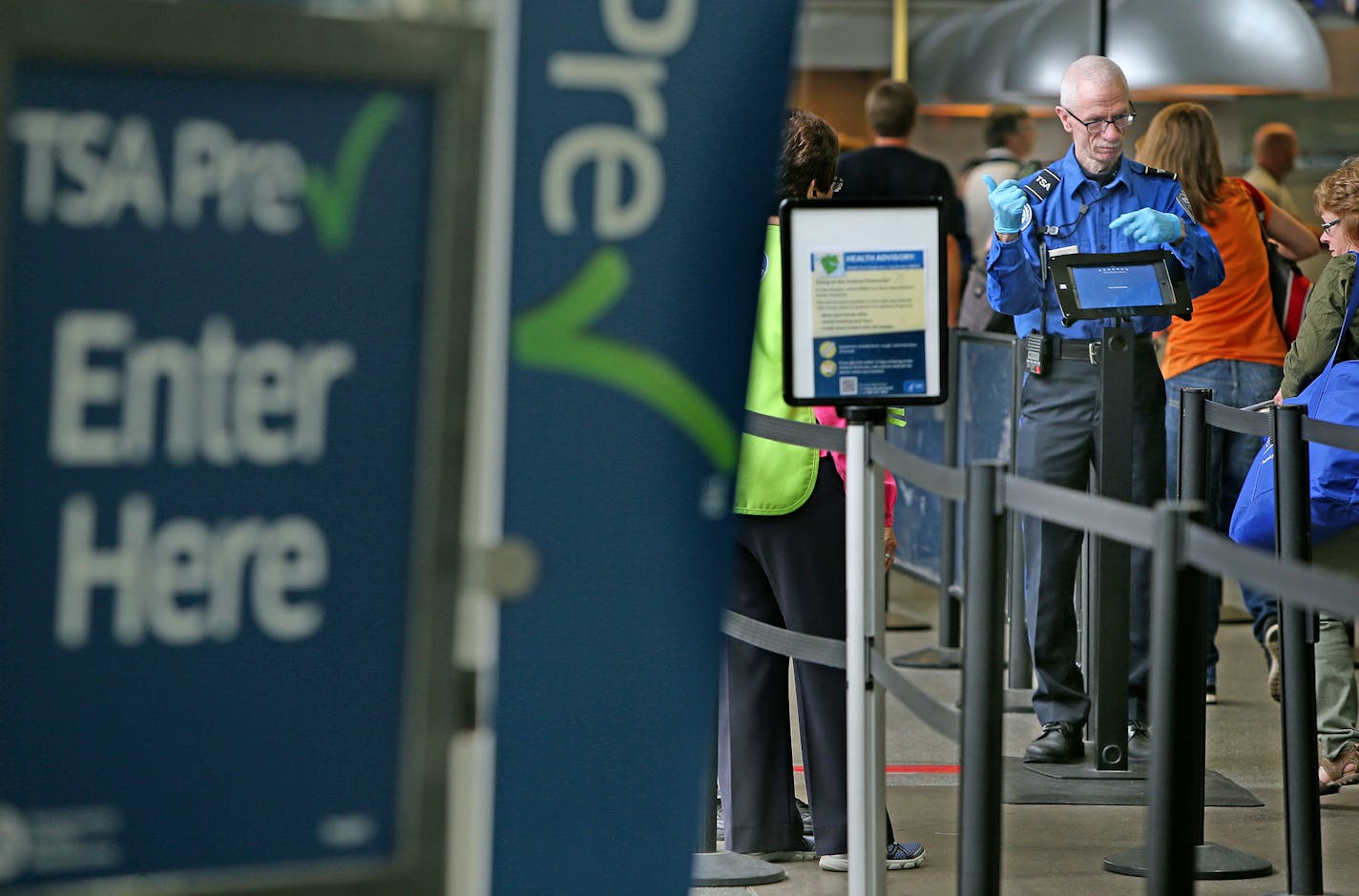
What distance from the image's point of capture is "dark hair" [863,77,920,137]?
8164 millimetres

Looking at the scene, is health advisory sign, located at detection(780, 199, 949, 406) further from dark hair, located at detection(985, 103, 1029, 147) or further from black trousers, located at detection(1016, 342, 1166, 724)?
dark hair, located at detection(985, 103, 1029, 147)

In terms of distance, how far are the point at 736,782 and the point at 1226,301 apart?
280 centimetres

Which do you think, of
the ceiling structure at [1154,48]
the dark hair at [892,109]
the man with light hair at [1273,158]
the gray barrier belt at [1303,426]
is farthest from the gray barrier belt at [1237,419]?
the man with light hair at [1273,158]

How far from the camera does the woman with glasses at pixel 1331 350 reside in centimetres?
512

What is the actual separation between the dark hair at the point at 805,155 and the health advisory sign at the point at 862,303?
0.68 meters

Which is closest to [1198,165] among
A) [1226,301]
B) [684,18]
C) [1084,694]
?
[1226,301]

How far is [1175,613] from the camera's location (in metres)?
2.72

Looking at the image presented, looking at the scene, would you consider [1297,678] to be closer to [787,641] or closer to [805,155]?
[787,641]

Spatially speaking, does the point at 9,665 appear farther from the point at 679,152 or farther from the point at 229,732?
the point at 679,152

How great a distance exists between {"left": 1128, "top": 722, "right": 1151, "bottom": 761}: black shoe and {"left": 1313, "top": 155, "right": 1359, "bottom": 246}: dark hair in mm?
1512

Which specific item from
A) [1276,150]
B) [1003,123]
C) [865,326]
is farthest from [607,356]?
[1003,123]

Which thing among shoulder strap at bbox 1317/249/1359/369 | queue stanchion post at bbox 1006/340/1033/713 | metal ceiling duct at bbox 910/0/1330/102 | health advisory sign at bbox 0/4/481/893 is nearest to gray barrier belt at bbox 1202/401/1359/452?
shoulder strap at bbox 1317/249/1359/369

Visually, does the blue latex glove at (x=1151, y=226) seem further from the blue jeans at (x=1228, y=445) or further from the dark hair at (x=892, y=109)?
the dark hair at (x=892, y=109)

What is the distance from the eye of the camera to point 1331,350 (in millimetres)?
5242
